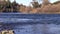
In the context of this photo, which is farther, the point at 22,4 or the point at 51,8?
the point at 51,8

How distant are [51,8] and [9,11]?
166 inches

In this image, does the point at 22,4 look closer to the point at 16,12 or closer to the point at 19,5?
the point at 19,5

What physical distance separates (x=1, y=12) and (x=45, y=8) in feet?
15.2

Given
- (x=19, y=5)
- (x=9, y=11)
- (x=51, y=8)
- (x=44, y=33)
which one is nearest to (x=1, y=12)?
(x=9, y=11)

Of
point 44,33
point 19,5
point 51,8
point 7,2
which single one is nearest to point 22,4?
point 19,5

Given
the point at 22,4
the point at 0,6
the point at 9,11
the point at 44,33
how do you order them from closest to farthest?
the point at 44,33, the point at 22,4, the point at 0,6, the point at 9,11

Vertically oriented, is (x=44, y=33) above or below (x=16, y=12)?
above

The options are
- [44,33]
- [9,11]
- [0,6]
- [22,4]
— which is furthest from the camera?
[9,11]

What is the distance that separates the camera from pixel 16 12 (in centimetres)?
2670

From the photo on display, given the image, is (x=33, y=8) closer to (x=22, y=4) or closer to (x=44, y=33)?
(x=22, y=4)

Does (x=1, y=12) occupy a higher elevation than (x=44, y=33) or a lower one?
lower

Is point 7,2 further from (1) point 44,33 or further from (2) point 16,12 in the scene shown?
(1) point 44,33

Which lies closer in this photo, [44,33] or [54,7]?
[44,33]

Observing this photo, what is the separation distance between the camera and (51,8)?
81.8 feet
